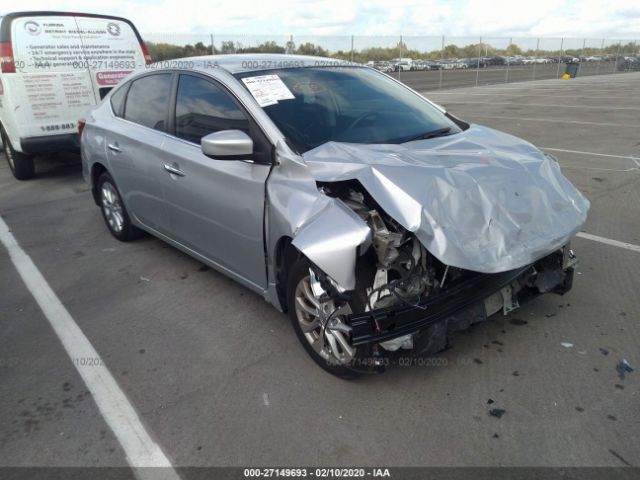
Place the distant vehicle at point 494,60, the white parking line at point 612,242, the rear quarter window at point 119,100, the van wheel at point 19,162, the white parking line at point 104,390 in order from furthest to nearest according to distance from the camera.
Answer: the distant vehicle at point 494,60 → the van wheel at point 19,162 → the rear quarter window at point 119,100 → the white parking line at point 612,242 → the white parking line at point 104,390

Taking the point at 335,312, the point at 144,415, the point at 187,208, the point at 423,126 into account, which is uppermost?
the point at 423,126

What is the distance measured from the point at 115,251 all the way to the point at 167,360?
2.17m

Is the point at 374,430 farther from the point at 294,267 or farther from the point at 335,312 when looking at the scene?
the point at 294,267

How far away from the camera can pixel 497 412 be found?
101 inches

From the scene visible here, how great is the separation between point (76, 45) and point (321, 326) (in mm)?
6286

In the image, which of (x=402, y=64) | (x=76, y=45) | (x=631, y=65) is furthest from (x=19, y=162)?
(x=631, y=65)

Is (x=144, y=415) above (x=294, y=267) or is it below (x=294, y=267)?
below

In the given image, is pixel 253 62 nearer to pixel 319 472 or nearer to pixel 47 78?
pixel 319 472

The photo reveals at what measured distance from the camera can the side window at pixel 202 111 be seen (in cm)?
330

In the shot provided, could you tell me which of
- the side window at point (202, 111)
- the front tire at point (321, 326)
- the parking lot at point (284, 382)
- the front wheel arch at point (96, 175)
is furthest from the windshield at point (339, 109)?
the front wheel arch at point (96, 175)

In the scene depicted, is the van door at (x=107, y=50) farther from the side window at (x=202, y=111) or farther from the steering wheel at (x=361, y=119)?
the steering wheel at (x=361, y=119)

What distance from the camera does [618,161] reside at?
303 inches

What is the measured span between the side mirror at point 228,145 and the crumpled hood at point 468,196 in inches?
13.9

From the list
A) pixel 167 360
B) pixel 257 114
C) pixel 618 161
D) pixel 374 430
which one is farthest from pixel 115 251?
pixel 618 161
